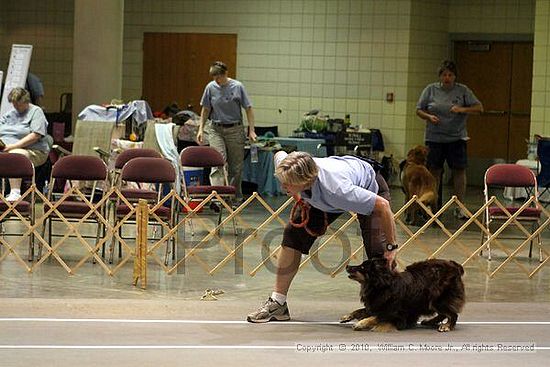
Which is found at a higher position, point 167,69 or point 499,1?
point 499,1

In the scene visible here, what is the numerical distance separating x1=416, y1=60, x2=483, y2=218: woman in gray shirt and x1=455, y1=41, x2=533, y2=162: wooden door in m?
5.23

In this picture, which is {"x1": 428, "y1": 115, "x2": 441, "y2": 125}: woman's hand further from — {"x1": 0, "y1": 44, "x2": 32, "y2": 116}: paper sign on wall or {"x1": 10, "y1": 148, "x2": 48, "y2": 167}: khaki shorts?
{"x1": 0, "y1": 44, "x2": 32, "y2": 116}: paper sign on wall

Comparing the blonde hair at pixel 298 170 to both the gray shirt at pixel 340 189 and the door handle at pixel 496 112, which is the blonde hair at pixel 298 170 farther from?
the door handle at pixel 496 112

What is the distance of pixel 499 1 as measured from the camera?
1748 centimetres

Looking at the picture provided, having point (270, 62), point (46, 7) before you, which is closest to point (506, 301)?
point (270, 62)

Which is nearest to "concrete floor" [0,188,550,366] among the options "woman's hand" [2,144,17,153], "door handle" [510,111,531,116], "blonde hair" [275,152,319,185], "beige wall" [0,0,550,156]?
"blonde hair" [275,152,319,185]

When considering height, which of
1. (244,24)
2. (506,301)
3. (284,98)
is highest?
(244,24)

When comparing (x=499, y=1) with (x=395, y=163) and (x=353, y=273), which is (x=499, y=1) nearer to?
(x=395, y=163)

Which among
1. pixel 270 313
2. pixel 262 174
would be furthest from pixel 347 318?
pixel 262 174

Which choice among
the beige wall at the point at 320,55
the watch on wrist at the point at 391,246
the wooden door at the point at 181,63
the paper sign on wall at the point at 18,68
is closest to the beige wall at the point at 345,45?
the beige wall at the point at 320,55

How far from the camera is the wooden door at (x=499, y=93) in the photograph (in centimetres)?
1767

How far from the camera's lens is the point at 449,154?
1270 centimetres

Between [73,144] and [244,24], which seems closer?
[73,144]

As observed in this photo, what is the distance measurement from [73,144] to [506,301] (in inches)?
251
